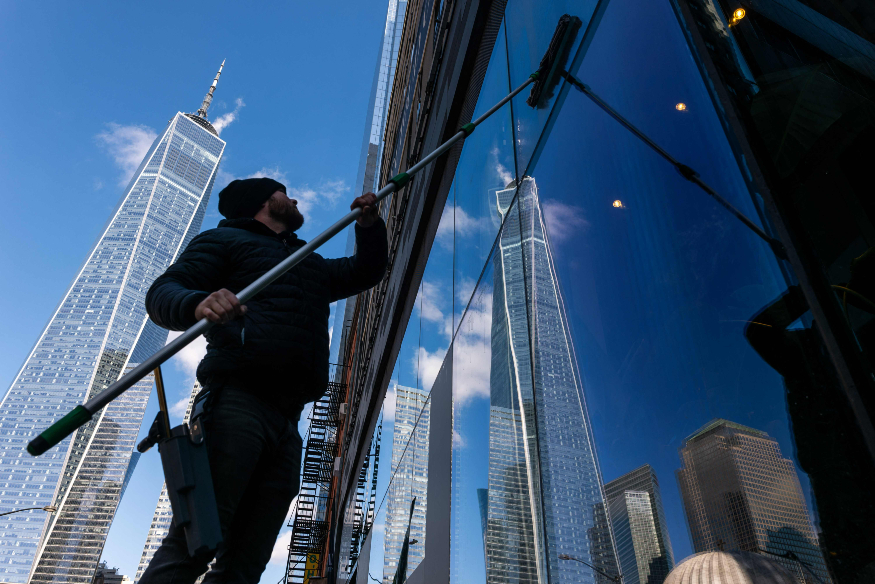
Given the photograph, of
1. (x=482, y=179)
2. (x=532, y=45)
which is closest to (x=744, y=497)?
(x=532, y=45)

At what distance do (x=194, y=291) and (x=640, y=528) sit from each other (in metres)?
1.74

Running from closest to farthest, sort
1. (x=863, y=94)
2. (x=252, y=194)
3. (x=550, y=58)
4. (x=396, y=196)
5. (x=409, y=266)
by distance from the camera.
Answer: (x=863, y=94) → (x=252, y=194) → (x=550, y=58) → (x=409, y=266) → (x=396, y=196)

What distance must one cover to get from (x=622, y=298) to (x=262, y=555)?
5.65 ft

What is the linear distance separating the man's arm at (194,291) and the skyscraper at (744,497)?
4.82ft

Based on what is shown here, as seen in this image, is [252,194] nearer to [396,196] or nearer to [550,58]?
[550,58]

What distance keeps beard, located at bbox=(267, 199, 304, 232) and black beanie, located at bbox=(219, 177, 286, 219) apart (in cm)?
5

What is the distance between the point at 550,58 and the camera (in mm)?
3152

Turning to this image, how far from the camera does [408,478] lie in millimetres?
6902

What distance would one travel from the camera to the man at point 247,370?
1922 mm

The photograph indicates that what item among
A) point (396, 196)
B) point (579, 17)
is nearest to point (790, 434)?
point (579, 17)

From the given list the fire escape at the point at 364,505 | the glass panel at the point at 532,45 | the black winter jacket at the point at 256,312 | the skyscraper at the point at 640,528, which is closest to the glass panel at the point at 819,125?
the skyscraper at the point at 640,528

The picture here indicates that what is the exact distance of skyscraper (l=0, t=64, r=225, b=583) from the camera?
144 m

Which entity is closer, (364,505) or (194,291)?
(194,291)

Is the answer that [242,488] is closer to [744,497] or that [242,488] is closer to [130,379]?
[130,379]
